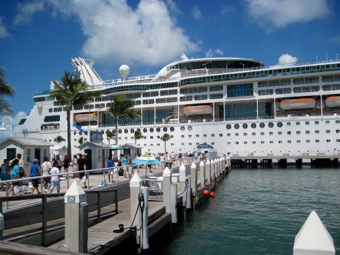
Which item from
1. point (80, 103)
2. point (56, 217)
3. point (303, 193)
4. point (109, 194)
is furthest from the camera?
point (80, 103)

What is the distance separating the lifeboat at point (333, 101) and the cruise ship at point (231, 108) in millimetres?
67

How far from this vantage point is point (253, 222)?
15.9 meters

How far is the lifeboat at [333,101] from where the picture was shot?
176ft

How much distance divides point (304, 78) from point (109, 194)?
51.2m

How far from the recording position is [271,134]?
2106 inches

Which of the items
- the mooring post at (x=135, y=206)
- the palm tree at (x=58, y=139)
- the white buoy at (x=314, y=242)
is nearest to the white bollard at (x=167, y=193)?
the mooring post at (x=135, y=206)

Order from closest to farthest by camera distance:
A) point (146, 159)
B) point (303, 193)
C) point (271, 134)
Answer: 1. point (146, 159)
2. point (303, 193)
3. point (271, 134)

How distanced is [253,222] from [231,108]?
4652 centimetres

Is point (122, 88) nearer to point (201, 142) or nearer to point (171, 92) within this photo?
point (171, 92)

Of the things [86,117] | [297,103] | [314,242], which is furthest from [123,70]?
[314,242]

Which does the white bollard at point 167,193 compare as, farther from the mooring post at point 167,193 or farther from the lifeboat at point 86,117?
the lifeboat at point 86,117

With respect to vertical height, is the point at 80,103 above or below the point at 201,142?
above

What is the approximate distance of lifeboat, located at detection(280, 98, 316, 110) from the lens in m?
54.8

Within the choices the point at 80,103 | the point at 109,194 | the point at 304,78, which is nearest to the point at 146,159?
the point at 109,194
